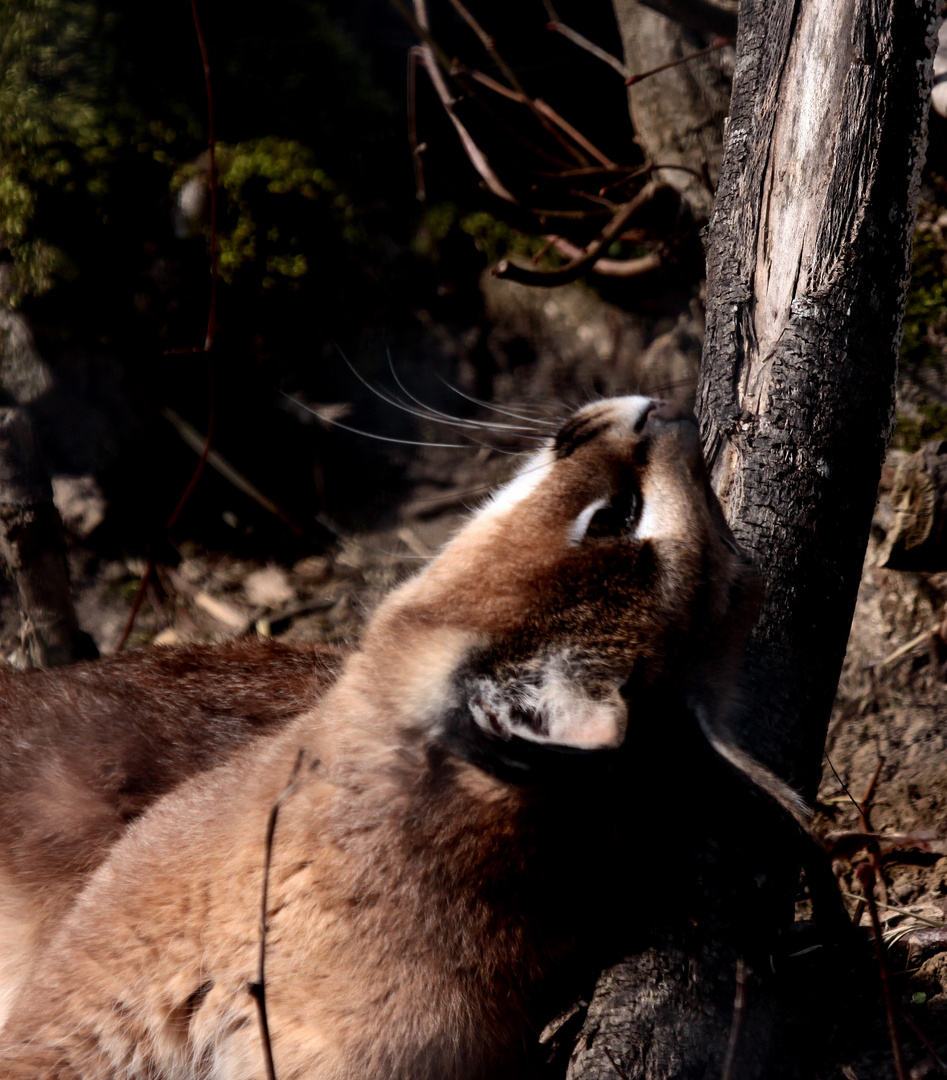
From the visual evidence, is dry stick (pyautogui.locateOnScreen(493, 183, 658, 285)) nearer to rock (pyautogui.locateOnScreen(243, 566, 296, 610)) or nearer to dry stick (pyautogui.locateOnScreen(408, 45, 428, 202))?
dry stick (pyautogui.locateOnScreen(408, 45, 428, 202))

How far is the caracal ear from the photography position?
1.73 meters

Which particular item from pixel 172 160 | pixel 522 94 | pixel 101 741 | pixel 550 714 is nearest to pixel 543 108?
pixel 522 94

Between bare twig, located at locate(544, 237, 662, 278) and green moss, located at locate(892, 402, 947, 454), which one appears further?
bare twig, located at locate(544, 237, 662, 278)

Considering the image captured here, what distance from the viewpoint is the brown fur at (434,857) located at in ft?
6.28

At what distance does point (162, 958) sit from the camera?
203 cm

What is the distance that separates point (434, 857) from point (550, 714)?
0.39 m

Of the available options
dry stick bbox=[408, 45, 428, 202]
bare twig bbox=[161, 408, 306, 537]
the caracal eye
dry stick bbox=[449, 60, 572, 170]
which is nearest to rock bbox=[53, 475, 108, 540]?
bare twig bbox=[161, 408, 306, 537]

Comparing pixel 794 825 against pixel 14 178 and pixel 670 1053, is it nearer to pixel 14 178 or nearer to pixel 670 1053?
pixel 670 1053

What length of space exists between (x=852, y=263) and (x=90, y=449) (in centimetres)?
360

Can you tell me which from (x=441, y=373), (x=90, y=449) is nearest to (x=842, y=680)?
(x=441, y=373)

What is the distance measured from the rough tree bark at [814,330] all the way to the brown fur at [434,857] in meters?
0.39

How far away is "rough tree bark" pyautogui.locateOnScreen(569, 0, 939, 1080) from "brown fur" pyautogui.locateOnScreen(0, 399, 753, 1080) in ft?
1.28

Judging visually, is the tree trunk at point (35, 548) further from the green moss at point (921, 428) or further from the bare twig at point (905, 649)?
the green moss at point (921, 428)

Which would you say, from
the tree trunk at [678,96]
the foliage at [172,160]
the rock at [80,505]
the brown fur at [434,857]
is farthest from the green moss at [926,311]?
the rock at [80,505]
